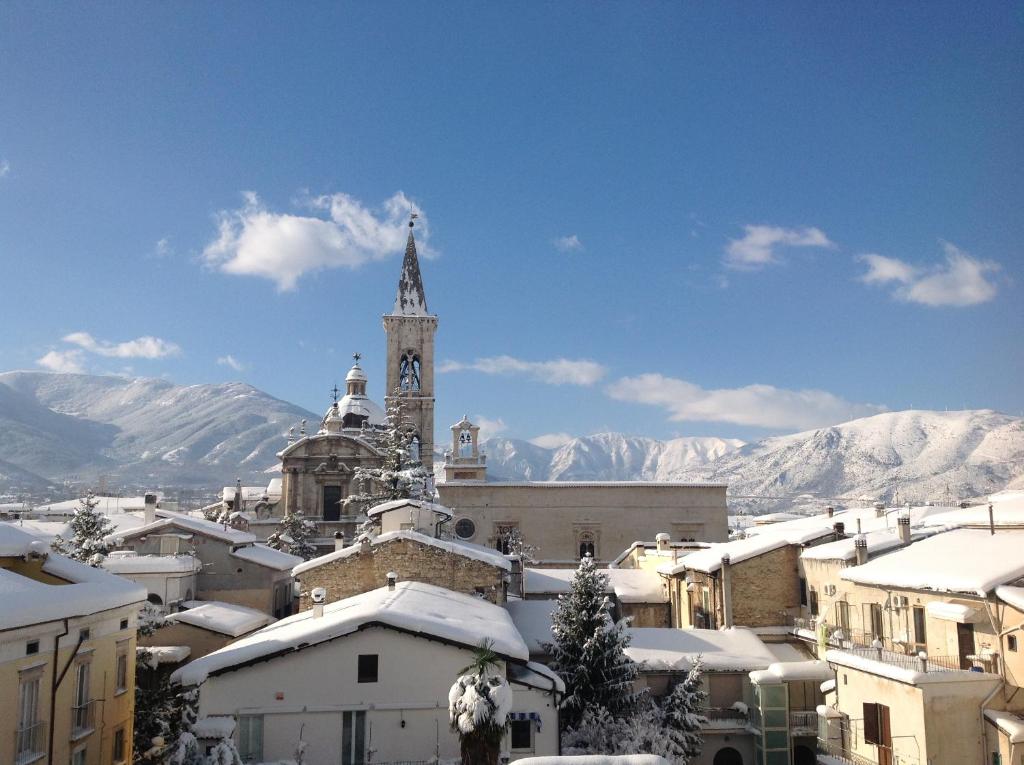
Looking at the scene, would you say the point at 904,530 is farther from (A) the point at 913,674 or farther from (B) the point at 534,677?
(B) the point at 534,677

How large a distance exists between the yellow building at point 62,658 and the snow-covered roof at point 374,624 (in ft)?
6.73

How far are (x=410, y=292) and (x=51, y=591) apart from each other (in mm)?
55554

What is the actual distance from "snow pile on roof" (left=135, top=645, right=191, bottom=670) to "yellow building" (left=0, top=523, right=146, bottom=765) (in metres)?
5.03

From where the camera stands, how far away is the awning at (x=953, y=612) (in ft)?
61.3

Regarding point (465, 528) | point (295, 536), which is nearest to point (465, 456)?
point (465, 528)

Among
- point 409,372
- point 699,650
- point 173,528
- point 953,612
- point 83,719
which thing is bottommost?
point 699,650

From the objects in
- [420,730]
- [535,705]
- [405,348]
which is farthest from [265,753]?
[405,348]

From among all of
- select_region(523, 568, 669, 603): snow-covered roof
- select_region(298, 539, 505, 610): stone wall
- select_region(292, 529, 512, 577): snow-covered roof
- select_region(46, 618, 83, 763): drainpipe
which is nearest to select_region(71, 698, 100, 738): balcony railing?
select_region(46, 618, 83, 763): drainpipe

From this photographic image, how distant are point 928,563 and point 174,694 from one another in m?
19.0

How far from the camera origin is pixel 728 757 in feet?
80.3

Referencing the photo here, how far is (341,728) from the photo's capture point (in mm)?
18656

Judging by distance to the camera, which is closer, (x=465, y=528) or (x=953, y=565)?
(x=953, y=565)

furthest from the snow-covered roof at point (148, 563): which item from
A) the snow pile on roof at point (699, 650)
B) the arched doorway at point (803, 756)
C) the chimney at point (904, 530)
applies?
the chimney at point (904, 530)

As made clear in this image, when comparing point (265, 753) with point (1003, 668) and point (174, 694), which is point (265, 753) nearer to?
point (174, 694)
